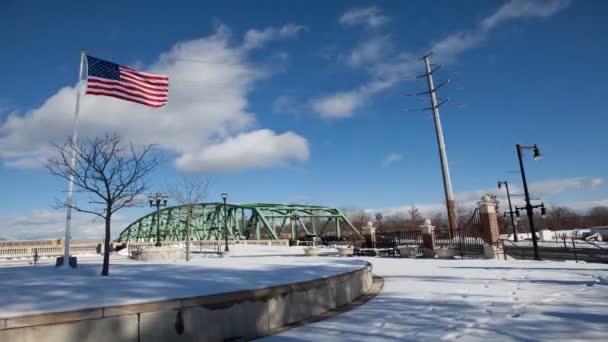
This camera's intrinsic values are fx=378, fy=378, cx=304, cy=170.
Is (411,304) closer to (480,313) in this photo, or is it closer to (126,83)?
(480,313)

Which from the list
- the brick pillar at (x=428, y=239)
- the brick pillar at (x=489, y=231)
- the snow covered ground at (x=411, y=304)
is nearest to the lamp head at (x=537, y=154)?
the brick pillar at (x=489, y=231)

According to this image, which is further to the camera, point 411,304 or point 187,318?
point 411,304

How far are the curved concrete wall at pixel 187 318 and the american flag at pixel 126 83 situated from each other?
973cm

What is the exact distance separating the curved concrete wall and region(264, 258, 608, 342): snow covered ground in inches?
19.0

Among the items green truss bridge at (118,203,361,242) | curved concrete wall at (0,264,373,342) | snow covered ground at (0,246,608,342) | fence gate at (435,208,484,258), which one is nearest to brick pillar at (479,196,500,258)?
fence gate at (435,208,484,258)

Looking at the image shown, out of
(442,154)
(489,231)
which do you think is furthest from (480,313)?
(442,154)

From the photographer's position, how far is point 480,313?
6.42m

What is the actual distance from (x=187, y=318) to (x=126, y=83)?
10.4 m

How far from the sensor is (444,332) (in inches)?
211

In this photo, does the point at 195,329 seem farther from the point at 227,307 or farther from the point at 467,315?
the point at 467,315

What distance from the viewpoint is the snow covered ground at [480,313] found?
5.21m

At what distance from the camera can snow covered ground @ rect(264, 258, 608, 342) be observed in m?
5.21

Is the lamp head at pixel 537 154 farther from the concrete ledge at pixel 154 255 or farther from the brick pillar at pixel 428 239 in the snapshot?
the concrete ledge at pixel 154 255

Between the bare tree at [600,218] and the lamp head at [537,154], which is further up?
the lamp head at [537,154]
